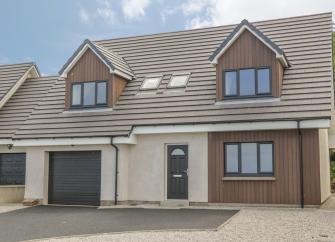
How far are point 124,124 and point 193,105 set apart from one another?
2.96m

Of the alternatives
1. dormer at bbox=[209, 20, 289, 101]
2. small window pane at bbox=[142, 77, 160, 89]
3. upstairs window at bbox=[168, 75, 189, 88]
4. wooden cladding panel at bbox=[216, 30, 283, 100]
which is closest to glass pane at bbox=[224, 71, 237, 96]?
dormer at bbox=[209, 20, 289, 101]

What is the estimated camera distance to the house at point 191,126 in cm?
1783

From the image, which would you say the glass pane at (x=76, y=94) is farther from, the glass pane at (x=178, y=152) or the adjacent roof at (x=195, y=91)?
the glass pane at (x=178, y=152)

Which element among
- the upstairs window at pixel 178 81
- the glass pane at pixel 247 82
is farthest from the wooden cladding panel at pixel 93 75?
the glass pane at pixel 247 82

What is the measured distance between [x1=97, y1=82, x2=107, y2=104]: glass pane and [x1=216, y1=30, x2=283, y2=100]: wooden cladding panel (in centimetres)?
530

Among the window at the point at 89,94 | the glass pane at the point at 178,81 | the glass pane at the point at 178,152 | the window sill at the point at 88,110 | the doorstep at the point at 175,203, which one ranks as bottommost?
the doorstep at the point at 175,203

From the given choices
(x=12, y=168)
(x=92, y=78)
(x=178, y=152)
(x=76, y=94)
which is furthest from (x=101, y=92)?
(x=12, y=168)

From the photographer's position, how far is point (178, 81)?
21.6m

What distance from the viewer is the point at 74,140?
2045cm

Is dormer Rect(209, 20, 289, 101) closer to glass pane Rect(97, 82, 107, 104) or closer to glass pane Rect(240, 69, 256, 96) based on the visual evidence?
glass pane Rect(240, 69, 256, 96)

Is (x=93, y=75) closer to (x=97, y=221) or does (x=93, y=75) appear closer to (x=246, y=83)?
(x=246, y=83)

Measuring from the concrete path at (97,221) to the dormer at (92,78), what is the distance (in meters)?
5.38

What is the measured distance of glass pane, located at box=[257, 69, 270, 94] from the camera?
1916cm

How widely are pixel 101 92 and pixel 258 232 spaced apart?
11.8m
